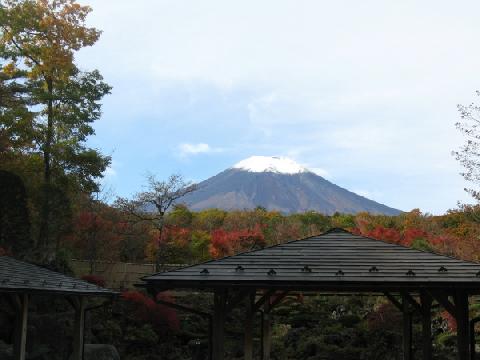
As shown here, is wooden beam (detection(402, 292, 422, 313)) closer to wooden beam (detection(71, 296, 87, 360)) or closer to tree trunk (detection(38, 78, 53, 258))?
wooden beam (detection(71, 296, 87, 360))

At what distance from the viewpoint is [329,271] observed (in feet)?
26.5

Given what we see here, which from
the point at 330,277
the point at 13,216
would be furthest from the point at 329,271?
the point at 13,216

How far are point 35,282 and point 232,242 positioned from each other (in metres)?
16.6

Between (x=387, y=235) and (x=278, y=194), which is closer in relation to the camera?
(x=387, y=235)

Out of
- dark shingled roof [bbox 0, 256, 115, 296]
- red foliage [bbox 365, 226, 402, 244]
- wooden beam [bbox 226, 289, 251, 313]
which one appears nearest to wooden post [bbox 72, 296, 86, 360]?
dark shingled roof [bbox 0, 256, 115, 296]

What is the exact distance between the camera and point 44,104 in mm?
20922

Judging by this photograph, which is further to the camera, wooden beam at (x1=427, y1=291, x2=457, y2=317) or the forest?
the forest

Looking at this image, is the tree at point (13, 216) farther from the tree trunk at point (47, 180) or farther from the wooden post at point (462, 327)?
the wooden post at point (462, 327)

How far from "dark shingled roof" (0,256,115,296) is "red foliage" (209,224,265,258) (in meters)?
14.2

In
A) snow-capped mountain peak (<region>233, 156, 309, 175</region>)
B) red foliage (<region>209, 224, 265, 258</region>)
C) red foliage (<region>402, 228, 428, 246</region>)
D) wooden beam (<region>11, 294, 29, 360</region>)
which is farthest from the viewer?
snow-capped mountain peak (<region>233, 156, 309, 175</region>)

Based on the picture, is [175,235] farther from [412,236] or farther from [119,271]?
[412,236]

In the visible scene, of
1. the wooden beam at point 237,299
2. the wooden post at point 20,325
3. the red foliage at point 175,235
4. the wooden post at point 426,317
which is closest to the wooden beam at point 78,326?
the wooden post at point 20,325

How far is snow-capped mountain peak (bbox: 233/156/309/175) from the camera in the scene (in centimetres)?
10756

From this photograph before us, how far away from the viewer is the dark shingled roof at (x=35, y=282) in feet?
30.5
